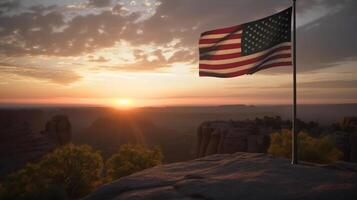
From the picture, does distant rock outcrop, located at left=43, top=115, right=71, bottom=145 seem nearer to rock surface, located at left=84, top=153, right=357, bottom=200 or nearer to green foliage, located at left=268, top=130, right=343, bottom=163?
green foliage, located at left=268, top=130, right=343, bottom=163

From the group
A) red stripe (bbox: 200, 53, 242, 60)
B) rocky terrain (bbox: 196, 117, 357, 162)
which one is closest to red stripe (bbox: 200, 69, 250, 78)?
red stripe (bbox: 200, 53, 242, 60)

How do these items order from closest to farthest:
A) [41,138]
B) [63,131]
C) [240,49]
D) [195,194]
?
[195,194] → [240,49] → [41,138] → [63,131]

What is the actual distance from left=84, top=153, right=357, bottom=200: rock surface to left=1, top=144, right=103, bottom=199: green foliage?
20.1 meters

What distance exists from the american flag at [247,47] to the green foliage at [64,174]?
21384mm

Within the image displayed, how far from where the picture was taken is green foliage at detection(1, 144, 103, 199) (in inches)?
1122

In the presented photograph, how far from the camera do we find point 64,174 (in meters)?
32.0

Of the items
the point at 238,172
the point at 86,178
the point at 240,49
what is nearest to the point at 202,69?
the point at 240,49

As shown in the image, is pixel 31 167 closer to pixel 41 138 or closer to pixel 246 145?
pixel 246 145

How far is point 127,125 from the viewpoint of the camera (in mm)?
187875

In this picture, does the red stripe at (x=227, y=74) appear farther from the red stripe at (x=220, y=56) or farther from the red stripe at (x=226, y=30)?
the red stripe at (x=226, y=30)

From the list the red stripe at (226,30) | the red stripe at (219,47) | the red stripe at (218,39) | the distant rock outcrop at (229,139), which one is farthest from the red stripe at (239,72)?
the distant rock outcrop at (229,139)

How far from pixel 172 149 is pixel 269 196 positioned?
110214 mm

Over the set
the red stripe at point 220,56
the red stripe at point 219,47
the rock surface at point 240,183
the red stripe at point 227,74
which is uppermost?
the red stripe at point 219,47

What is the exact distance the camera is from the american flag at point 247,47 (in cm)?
1304
